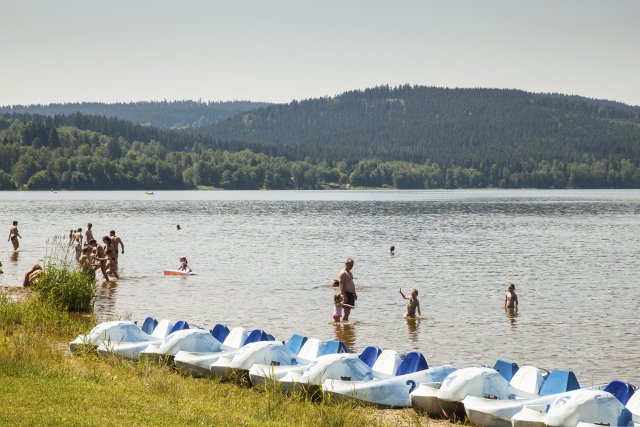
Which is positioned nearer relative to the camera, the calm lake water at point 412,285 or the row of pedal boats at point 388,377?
the row of pedal boats at point 388,377

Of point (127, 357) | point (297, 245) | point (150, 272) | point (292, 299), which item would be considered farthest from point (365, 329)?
point (297, 245)

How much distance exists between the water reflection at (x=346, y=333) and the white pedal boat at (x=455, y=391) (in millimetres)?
8330

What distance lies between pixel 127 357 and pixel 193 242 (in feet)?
163

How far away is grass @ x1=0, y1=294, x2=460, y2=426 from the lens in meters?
12.2

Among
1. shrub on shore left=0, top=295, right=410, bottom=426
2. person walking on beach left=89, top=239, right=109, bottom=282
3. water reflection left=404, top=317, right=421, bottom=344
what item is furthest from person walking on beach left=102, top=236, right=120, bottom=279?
shrub on shore left=0, top=295, right=410, bottom=426

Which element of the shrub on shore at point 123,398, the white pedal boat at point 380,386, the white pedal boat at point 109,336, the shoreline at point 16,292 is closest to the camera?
the shrub on shore at point 123,398

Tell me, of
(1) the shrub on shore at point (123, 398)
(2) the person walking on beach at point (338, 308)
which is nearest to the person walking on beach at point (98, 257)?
(2) the person walking on beach at point (338, 308)

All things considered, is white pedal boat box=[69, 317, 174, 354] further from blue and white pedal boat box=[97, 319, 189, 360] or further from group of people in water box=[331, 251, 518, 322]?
group of people in water box=[331, 251, 518, 322]

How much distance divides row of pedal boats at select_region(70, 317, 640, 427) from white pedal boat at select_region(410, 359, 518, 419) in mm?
18

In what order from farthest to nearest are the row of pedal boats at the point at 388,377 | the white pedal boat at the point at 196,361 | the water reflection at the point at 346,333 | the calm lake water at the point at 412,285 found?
the calm lake water at the point at 412,285
the water reflection at the point at 346,333
the white pedal boat at the point at 196,361
the row of pedal boats at the point at 388,377

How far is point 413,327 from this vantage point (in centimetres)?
2772

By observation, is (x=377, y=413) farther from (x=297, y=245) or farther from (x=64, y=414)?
(x=297, y=245)

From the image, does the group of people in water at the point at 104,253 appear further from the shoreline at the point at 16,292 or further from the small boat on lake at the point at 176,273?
the shoreline at the point at 16,292

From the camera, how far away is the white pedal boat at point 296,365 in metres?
16.2
